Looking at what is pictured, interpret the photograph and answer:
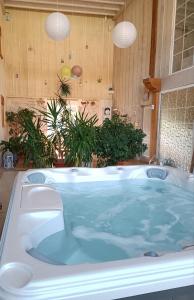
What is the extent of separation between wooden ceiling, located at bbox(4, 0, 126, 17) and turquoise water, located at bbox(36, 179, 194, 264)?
5.34 meters

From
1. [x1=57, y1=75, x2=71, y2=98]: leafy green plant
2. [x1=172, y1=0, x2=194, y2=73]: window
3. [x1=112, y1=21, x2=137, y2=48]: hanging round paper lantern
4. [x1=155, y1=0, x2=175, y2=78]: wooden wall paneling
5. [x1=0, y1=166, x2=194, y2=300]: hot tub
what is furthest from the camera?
[x1=57, y1=75, x2=71, y2=98]: leafy green plant

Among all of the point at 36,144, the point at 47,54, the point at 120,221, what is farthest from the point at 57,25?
the point at 47,54

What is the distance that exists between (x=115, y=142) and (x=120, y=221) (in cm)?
225

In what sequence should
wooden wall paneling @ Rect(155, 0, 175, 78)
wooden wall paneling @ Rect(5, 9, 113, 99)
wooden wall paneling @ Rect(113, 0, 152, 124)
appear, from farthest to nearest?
wooden wall paneling @ Rect(5, 9, 113, 99), wooden wall paneling @ Rect(113, 0, 152, 124), wooden wall paneling @ Rect(155, 0, 175, 78)

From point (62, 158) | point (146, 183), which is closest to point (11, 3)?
point (62, 158)

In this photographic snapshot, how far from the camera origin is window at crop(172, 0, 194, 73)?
403 centimetres

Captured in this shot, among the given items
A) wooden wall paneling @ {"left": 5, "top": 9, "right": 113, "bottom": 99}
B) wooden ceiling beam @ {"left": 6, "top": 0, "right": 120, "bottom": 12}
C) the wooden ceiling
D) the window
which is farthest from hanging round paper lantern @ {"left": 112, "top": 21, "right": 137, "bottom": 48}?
wooden wall paneling @ {"left": 5, "top": 9, "right": 113, "bottom": 99}

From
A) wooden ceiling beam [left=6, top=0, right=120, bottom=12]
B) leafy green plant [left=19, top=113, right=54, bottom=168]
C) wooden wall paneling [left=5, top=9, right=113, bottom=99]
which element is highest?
wooden ceiling beam [left=6, top=0, right=120, bottom=12]

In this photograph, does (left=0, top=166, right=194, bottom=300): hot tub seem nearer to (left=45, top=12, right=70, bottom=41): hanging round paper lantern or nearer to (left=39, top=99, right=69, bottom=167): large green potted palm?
(left=39, top=99, right=69, bottom=167): large green potted palm

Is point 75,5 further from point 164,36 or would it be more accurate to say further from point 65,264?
point 65,264

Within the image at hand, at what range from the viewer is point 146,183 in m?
3.18

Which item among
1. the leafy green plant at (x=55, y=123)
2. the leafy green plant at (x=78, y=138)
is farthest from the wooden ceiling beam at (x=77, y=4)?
A: the leafy green plant at (x=78, y=138)

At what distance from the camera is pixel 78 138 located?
12.1 ft

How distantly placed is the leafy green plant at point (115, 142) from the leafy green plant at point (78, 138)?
0.64 metres
